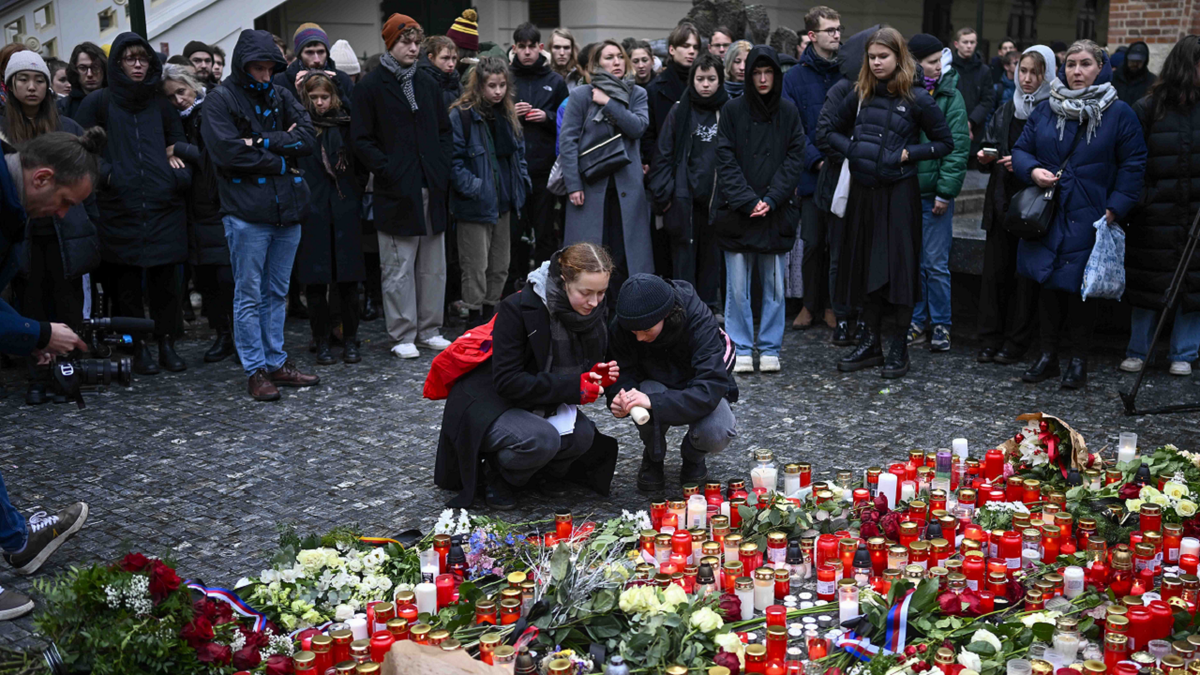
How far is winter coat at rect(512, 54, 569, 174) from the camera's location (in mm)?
8930

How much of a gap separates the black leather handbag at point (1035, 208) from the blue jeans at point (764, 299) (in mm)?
1469

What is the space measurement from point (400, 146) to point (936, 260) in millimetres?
3753

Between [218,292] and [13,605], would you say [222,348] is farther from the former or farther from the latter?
[13,605]

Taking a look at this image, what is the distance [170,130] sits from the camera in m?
7.49

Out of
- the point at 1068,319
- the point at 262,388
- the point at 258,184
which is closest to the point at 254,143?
the point at 258,184

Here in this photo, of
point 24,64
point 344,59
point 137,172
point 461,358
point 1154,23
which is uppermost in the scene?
point 1154,23

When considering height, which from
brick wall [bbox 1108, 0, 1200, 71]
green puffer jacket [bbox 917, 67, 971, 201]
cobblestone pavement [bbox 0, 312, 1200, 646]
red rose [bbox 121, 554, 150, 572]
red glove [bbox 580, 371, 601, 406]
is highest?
brick wall [bbox 1108, 0, 1200, 71]

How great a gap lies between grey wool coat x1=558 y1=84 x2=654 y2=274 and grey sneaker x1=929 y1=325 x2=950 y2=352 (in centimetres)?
207

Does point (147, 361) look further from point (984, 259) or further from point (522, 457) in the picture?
point (984, 259)

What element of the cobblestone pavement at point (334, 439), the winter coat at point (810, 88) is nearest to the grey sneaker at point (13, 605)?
the cobblestone pavement at point (334, 439)

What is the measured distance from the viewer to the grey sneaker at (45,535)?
4.37 m

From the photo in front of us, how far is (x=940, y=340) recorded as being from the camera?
8.00m

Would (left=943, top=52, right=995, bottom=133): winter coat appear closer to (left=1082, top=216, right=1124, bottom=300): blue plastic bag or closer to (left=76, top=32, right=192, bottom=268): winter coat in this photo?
(left=1082, top=216, right=1124, bottom=300): blue plastic bag

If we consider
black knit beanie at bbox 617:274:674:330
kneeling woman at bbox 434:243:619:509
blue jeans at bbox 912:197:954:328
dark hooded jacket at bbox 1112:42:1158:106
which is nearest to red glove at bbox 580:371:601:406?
kneeling woman at bbox 434:243:619:509
